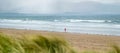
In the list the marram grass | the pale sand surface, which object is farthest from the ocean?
the marram grass

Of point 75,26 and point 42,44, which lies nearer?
point 42,44

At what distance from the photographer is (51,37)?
16.8 feet

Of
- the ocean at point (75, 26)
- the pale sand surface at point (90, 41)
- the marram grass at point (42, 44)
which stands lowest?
the ocean at point (75, 26)

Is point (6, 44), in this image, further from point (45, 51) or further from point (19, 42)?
point (45, 51)

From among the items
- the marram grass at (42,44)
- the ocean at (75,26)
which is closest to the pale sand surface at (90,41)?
the ocean at (75,26)

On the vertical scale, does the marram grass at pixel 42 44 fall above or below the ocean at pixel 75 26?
above

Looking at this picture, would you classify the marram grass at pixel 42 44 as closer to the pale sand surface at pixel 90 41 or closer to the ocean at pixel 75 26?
the pale sand surface at pixel 90 41

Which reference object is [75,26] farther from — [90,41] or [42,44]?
[42,44]

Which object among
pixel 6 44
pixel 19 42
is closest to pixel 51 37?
pixel 19 42

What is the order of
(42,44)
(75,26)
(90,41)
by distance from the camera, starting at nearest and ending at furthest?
(42,44) → (90,41) → (75,26)

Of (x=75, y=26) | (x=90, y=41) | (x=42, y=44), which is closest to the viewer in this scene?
(x=42, y=44)

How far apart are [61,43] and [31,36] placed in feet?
1.93

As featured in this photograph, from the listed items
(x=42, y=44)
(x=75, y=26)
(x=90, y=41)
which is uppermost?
(x=42, y=44)

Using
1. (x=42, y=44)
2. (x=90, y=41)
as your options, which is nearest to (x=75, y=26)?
(x=90, y=41)
